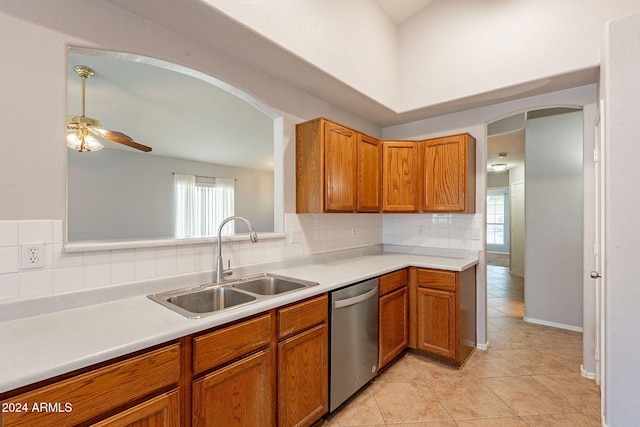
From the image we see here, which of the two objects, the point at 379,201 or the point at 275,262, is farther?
the point at 379,201

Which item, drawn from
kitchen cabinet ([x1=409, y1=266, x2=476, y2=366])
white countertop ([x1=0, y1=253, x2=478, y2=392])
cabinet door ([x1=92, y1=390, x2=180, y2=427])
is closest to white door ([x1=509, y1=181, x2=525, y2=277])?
kitchen cabinet ([x1=409, y1=266, x2=476, y2=366])

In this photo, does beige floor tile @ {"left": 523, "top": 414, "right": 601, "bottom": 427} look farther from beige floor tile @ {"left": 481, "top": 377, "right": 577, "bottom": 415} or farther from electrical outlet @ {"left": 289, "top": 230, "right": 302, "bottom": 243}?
electrical outlet @ {"left": 289, "top": 230, "right": 302, "bottom": 243}

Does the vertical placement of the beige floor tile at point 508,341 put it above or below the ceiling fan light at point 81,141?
below

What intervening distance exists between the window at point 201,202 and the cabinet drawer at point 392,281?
4.23 m

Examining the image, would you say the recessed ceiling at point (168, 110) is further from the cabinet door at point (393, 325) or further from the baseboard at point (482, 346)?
the baseboard at point (482, 346)

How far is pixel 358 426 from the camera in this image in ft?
6.21

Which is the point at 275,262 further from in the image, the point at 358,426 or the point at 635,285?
the point at 635,285

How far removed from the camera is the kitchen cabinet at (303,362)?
163 cm

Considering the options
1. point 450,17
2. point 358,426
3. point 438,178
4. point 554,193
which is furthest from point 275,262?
point 554,193

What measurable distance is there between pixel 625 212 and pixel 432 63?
2.06 meters

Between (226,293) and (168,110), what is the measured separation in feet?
9.65

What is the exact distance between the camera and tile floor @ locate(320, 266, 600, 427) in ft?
6.44

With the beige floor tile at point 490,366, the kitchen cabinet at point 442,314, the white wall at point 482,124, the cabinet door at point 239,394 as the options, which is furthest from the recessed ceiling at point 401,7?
the beige floor tile at point 490,366

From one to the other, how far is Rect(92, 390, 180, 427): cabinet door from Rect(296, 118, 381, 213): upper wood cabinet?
61.1 inches
